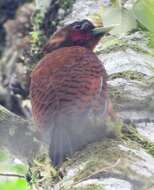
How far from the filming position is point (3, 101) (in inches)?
142

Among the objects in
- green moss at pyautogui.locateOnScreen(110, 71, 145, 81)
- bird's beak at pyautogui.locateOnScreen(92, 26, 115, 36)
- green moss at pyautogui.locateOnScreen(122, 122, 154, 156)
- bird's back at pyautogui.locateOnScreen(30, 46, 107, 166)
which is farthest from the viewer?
bird's beak at pyautogui.locateOnScreen(92, 26, 115, 36)

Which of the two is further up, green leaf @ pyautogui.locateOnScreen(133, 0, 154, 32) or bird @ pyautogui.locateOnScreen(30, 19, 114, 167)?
green leaf @ pyautogui.locateOnScreen(133, 0, 154, 32)

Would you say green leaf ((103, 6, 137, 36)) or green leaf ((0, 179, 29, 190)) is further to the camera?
green leaf ((103, 6, 137, 36))

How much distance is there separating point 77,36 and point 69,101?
0.57 m

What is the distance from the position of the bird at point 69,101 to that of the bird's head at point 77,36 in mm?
175

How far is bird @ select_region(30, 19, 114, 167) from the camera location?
1876 millimetres

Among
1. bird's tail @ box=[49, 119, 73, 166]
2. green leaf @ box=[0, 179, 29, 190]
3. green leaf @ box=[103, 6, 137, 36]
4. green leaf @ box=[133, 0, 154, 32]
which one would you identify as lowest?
green leaf @ box=[0, 179, 29, 190]

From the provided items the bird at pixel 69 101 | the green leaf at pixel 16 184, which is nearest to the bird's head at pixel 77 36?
the bird at pixel 69 101

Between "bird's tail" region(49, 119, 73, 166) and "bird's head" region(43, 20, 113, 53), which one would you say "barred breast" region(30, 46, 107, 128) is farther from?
"bird's head" region(43, 20, 113, 53)

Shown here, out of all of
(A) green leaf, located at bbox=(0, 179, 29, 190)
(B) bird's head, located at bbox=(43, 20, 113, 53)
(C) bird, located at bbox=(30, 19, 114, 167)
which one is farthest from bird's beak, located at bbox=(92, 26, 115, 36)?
(A) green leaf, located at bbox=(0, 179, 29, 190)

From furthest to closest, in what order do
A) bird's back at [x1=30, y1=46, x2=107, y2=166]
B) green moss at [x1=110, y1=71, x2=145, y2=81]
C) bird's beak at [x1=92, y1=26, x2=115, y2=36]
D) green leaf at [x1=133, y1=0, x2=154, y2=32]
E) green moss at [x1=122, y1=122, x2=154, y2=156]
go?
bird's beak at [x1=92, y1=26, x2=115, y2=36] → green moss at [x1=110, y1=71, x2=145, y2=81] → bird's back at [x1=30, y1=46, x2=107, y2=166] → green moss at [x1=122, y1=122, x2=154, y2=156] → green leaf at [x1=133, y1=0, x2=154, y2=32]

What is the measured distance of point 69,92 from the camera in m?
1.96

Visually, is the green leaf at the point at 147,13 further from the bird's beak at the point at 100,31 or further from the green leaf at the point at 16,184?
the bird's beak at the point at 100,31

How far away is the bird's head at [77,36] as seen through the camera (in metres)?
2.43
